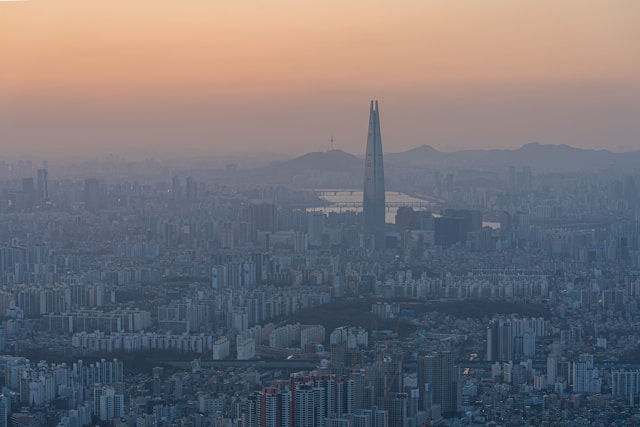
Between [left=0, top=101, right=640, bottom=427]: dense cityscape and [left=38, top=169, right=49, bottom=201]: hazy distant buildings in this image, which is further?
[left=38, top=169, right=49, bottom=201]: hazy distant buildings

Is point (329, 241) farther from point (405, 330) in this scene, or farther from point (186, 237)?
point (405, 330)

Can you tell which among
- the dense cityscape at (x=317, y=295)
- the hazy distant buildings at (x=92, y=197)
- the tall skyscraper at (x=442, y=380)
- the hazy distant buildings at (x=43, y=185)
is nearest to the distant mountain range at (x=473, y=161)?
the dense cityscape at (x=317, y=295)

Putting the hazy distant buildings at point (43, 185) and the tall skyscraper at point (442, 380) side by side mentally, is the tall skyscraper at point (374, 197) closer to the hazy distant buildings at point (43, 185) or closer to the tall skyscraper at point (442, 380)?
the hazy distant buildings at point (43, 185)

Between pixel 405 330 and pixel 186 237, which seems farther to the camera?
pixel 186 237

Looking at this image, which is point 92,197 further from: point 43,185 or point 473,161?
point 473,161

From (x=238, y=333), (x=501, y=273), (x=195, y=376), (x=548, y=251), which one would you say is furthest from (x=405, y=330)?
(x=548, y=251)

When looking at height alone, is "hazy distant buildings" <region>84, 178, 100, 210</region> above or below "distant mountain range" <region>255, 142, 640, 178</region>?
below

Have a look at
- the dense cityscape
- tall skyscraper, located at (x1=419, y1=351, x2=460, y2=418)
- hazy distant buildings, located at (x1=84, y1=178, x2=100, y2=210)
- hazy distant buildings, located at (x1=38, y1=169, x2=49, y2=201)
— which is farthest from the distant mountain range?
tall skyscraper, located at (x1=419, y1=351, x2=460, y2=418)

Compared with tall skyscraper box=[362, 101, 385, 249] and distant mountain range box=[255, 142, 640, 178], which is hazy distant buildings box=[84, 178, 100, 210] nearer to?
distant mountain range box=[255, 142, 640, 178]
